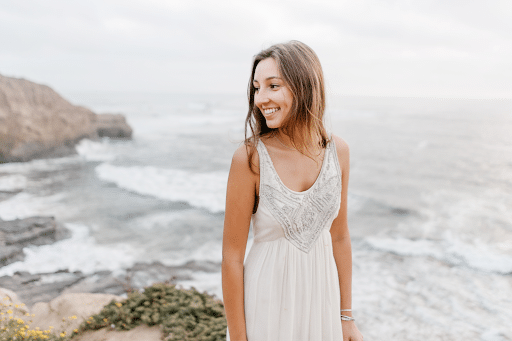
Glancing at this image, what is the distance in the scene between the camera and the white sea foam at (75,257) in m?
6.35

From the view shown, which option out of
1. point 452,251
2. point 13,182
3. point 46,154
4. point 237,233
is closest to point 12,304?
point 237,233

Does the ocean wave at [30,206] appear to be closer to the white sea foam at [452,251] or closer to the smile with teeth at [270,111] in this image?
the white sea foam at [452,251]

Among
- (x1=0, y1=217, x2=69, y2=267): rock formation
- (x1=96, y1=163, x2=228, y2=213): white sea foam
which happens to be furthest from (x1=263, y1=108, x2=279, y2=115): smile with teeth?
(x1=96, y1=163, x2=228, y2=213): white sea foam

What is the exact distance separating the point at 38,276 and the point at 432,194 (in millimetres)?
12197

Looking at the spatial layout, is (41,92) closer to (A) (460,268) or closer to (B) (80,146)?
(B) (80,146)

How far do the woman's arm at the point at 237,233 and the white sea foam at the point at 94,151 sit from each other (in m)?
17.1

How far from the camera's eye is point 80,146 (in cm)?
1822

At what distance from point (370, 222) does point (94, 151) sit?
48.4 ft

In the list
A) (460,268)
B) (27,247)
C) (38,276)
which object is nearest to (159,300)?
(38,276)

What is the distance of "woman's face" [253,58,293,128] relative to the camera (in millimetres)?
1496

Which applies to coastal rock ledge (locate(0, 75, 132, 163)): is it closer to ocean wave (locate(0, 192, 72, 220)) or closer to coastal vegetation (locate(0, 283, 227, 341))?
ocean wave (locate(0, 192, 72, 220))

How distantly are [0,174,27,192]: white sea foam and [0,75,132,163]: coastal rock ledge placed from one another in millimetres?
2716

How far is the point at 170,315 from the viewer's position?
4027 millimetres

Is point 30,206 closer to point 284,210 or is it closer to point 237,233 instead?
point 237,233
